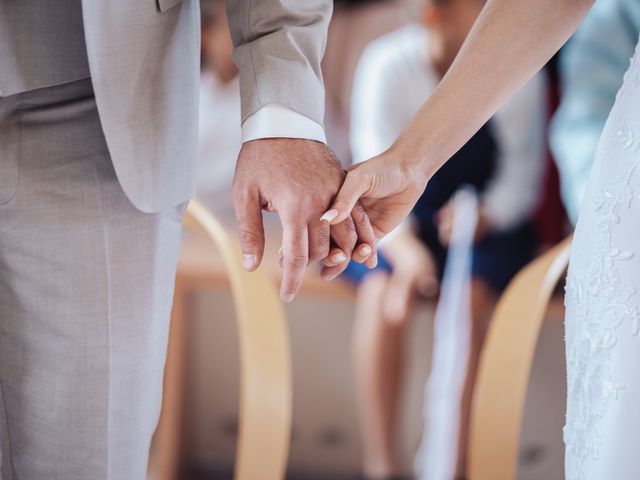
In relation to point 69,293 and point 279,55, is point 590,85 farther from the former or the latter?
point 69,293

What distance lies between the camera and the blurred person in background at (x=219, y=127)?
104 inches

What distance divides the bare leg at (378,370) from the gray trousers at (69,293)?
129 cm

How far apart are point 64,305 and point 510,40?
1.81 ft

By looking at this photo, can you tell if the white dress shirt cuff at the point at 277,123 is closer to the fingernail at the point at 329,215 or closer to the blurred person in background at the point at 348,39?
the fingernail at the point at 329,215

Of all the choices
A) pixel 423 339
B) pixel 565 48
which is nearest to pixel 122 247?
pixel 423 339

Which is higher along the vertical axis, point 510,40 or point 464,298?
point 510,40

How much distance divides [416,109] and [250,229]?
1526mm

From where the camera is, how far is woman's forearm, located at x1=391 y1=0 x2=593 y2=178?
951 mm

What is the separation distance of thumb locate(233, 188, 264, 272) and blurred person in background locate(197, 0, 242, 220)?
1662mm

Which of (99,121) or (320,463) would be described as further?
(320,463)

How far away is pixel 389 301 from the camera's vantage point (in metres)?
2.20

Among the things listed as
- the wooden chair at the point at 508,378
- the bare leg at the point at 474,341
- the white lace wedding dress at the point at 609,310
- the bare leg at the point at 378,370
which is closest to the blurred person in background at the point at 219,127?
the bare leg at the point at 378,370

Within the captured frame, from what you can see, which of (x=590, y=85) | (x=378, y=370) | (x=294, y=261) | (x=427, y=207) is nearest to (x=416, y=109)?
(x=427, y=207)

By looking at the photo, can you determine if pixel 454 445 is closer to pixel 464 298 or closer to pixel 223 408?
pixel 464 298
